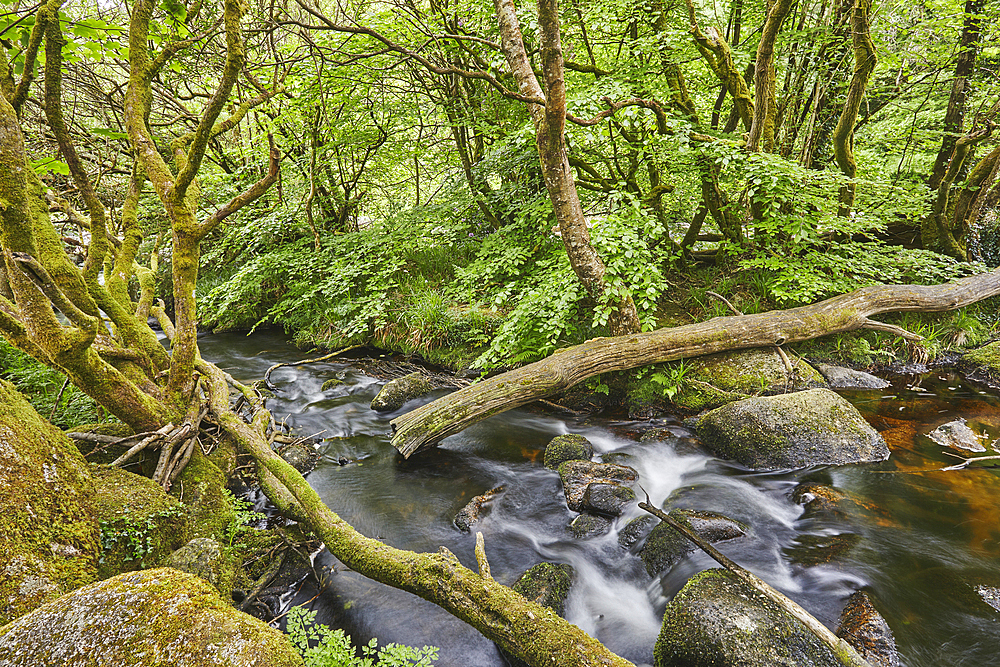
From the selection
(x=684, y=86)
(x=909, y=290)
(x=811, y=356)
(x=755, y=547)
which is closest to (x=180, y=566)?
(x=755, y=547)

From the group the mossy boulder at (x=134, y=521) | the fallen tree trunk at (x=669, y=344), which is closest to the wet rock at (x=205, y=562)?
the mossy boulder at (x=134, y=521)

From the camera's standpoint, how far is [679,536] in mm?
3730

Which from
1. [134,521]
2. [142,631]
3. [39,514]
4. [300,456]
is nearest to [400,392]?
[300,456]

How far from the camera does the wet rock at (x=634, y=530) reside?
3.95 metres

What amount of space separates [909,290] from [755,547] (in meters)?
5.45

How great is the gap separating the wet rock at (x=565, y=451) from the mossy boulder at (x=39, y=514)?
3825 mm

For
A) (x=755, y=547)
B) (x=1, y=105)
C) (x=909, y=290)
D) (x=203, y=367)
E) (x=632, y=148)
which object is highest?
(x=632, y=148)

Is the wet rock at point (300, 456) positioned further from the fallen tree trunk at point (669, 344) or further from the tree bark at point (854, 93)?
the tree bark at point (854, 93)

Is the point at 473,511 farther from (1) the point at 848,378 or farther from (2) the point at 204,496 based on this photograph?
(1) the point at 848,378

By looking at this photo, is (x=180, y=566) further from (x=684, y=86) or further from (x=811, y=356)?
(x=684, y=86)

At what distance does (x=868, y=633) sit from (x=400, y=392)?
5584mm

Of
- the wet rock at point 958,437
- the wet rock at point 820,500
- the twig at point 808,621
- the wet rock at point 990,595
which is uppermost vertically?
the wet rock at point 958,437

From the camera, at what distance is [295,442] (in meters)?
5.35

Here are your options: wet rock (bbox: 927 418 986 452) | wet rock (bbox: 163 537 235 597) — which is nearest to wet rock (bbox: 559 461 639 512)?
wet rock (bbox: 163 537 235 597)
